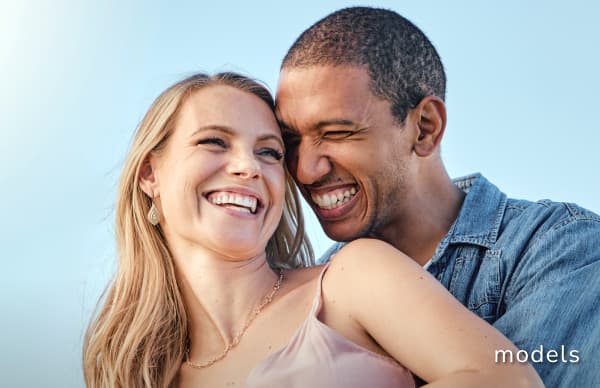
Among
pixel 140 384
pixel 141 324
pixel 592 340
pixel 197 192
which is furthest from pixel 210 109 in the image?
pixel 592 340

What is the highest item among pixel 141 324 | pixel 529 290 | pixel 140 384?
pixel 529 290

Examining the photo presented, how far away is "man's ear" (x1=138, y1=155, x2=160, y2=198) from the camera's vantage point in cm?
316

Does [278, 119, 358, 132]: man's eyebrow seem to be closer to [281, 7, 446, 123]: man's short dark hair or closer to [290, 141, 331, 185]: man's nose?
[290, 141, 331, 185]: man's nose

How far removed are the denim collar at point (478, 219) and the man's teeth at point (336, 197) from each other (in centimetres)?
46

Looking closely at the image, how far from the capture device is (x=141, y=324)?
3104 millimetres

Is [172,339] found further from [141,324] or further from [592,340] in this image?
[592,340]

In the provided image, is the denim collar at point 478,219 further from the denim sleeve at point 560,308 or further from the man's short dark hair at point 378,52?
the man's short dark hair at point 378,52

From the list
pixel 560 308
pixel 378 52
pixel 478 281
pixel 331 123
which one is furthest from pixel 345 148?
pixel 560 308

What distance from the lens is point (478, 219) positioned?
3.27 metres

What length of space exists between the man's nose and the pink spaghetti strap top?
2.86 ft

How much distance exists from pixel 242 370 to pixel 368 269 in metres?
0.59

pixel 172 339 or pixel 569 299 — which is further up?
pixel 569 299

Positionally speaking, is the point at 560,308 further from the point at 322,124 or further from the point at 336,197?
the point at 322,124

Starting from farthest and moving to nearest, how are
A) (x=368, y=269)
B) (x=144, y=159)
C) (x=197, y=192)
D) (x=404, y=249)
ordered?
(x=404, y=249), (x=144, y=159), (x=197, y=192), (x=368, y=269)
